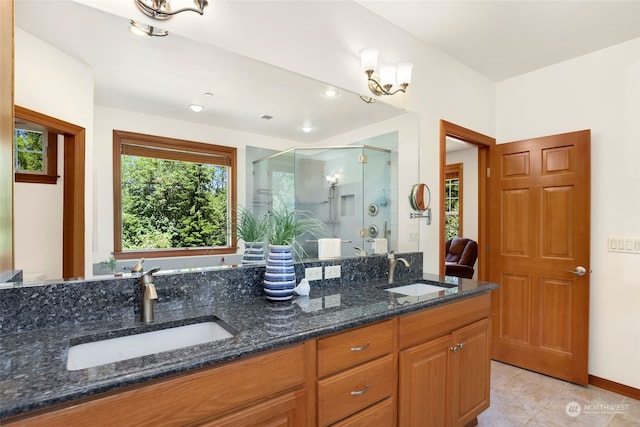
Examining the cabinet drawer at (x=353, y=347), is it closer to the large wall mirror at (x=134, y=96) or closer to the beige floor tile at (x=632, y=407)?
the large wall mirror at (x=134, y=96)

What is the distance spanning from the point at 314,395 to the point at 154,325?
634 millimetres

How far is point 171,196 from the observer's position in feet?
4.71

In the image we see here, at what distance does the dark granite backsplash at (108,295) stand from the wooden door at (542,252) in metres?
2.49

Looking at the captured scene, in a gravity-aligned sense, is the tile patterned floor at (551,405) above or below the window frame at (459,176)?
below

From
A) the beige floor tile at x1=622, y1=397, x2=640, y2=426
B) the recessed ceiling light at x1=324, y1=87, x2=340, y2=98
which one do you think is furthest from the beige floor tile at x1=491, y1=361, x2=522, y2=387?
the recessed ceiling light at x1=324, y1=87, x2=340, y2=98

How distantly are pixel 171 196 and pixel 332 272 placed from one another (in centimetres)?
97

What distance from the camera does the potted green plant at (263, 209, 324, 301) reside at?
150 centimetres

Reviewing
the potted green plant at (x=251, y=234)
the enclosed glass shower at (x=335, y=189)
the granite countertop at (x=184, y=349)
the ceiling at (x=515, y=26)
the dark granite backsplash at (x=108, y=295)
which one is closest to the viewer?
the granite countertop at (x=184, y=349)

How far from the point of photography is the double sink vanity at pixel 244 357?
808 mm

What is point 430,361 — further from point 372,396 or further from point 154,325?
point 154,325

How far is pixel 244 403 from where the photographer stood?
1002 millimetres

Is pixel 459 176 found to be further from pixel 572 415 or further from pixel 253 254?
pixel 253 254

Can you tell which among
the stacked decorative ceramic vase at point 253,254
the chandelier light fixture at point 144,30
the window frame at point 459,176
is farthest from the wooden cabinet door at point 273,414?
the window frame at point 459,176

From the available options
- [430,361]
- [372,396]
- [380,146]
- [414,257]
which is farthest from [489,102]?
[372,396]
